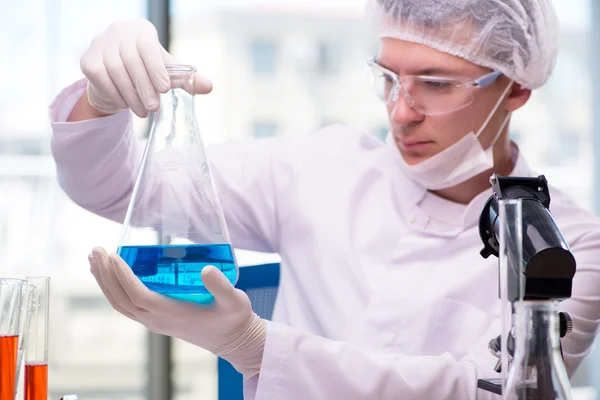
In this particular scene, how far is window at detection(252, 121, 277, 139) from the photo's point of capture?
3791mm

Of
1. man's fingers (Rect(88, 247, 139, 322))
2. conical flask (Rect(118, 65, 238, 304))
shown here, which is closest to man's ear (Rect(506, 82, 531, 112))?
conical flask (Rect(118, 65, 238, 304))

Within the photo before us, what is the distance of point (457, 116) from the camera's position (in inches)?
69.6

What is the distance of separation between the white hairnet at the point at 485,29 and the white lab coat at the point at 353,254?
265 millimetres

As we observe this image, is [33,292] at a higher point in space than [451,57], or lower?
lower

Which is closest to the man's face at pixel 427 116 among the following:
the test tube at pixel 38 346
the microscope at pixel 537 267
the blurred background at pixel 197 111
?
the microscope at pixel 537 267

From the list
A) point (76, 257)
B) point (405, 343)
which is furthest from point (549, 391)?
point (76, 257)

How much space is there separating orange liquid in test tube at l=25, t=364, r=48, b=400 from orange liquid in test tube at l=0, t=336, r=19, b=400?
25 mm

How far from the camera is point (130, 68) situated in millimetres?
1306

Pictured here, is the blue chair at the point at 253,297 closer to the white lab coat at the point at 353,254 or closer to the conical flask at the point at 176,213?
the white lab coat at the point at 353,254

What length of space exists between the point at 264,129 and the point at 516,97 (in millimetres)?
2039

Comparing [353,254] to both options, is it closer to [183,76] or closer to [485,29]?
[485,29]

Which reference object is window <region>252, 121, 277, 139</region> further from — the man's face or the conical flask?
the conical flask

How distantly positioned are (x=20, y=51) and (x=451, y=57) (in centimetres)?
228

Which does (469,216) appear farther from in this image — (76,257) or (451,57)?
(76,257)
